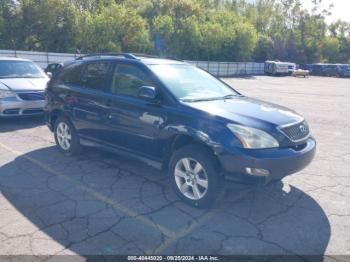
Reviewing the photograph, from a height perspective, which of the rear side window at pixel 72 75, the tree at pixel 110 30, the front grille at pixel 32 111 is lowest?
the front grille at pixel 32 111

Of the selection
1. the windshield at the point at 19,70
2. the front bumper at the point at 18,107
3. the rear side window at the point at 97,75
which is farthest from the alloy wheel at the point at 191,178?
the windshield at the point at 19,70

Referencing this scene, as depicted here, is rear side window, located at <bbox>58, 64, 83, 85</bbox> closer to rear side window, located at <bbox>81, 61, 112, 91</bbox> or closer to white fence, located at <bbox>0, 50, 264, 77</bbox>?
rear side window, located at <bbox>81, 61, 112, 91</bbox>

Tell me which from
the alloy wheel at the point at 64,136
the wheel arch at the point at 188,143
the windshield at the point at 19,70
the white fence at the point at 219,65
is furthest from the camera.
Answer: the white fence at the point at 219,65

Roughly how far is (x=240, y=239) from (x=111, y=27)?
2332 centimetres

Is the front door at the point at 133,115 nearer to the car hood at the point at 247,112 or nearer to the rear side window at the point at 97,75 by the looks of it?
the rear side window at the point at 97,75

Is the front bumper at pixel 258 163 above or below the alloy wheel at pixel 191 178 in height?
above

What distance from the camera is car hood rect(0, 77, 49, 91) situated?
306 inches

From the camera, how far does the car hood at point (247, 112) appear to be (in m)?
3.76

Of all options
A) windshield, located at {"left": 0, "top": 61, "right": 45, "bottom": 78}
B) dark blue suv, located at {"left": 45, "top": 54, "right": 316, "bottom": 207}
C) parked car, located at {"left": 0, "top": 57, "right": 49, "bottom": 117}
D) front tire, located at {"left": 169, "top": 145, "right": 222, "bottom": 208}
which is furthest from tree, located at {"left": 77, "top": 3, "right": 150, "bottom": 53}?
front tire, located at {"left": 169, "top": 145, "right": 222, "bottom": 208}

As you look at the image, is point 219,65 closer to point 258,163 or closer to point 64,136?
point 64,136

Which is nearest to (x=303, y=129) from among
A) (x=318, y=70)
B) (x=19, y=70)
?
(x=19, y=70)

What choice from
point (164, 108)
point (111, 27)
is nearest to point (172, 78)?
point (164, 108)

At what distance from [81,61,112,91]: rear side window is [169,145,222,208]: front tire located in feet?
5.69

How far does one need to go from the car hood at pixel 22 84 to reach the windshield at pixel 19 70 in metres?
0.34
